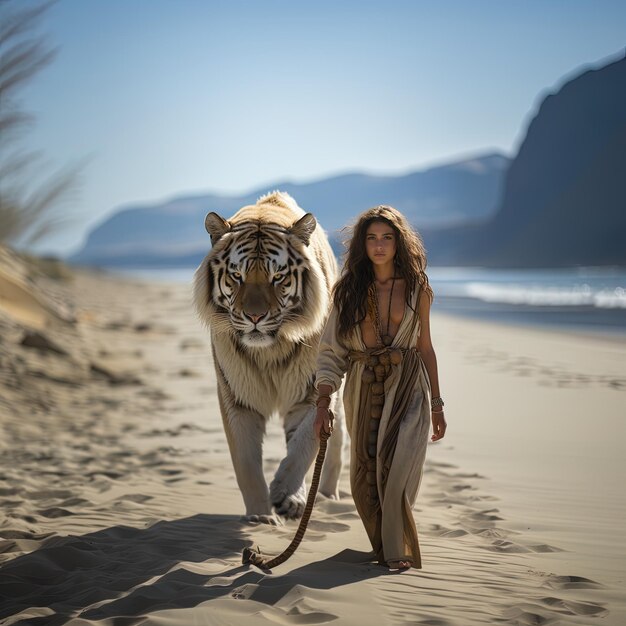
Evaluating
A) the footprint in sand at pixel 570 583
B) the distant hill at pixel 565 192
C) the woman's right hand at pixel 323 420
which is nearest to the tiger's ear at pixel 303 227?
the woman's right hand at pixel 323 420

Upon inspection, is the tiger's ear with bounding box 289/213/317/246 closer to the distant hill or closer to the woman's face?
the woman's face

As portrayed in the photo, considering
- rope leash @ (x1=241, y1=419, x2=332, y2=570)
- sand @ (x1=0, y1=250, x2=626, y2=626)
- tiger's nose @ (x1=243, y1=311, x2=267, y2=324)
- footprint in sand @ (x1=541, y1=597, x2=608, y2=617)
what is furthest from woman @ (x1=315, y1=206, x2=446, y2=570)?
footprint in sand @ (x1=541, y1=597, x2=608, y2=617)

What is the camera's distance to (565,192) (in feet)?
358

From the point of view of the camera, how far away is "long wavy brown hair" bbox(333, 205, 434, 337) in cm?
441

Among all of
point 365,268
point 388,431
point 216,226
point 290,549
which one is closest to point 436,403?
point 388,431

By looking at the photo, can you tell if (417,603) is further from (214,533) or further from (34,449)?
(34,449)

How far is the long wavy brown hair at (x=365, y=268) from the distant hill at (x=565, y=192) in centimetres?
9290

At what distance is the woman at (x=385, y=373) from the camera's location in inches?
168

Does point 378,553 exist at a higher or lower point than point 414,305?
lower

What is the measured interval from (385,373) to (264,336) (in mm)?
1058

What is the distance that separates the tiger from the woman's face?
973 millimetres

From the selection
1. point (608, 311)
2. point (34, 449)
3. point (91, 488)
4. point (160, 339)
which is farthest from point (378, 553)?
point (608, 311)

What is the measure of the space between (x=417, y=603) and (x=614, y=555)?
1.45 metres

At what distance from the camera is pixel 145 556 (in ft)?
14.9
